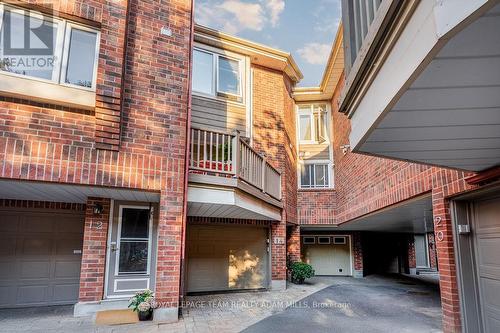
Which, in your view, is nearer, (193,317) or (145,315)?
(145,315)

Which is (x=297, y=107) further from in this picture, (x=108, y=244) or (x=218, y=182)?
(x=108, y=244)

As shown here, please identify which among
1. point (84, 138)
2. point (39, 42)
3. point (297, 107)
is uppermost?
point (297, 107)

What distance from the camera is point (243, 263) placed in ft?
34.5

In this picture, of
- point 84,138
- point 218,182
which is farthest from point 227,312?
point 84,138


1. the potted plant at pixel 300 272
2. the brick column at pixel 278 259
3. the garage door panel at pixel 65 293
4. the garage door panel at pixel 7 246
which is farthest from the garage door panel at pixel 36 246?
the potted plant at pixel 300 272

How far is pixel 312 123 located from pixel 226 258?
7677 millimetres

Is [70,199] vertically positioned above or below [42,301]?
above

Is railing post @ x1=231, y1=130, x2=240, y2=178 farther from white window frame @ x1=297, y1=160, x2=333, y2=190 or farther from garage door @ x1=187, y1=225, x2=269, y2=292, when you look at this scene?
white window frame @ x1=297, y1=160, x2=333, y2=190

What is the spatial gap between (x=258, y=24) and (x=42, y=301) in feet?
55.2

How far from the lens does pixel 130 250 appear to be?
704 cm

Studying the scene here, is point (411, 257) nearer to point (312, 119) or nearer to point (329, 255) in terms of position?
point (329, 255)

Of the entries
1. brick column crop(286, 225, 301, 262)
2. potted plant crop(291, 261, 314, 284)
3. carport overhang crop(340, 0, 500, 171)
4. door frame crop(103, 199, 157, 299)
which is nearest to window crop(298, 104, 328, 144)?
brick column crop(286, 225, 301, 262)

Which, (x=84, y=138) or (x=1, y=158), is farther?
(x=84, y=138)

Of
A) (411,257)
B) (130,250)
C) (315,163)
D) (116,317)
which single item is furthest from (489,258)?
(411,257)
